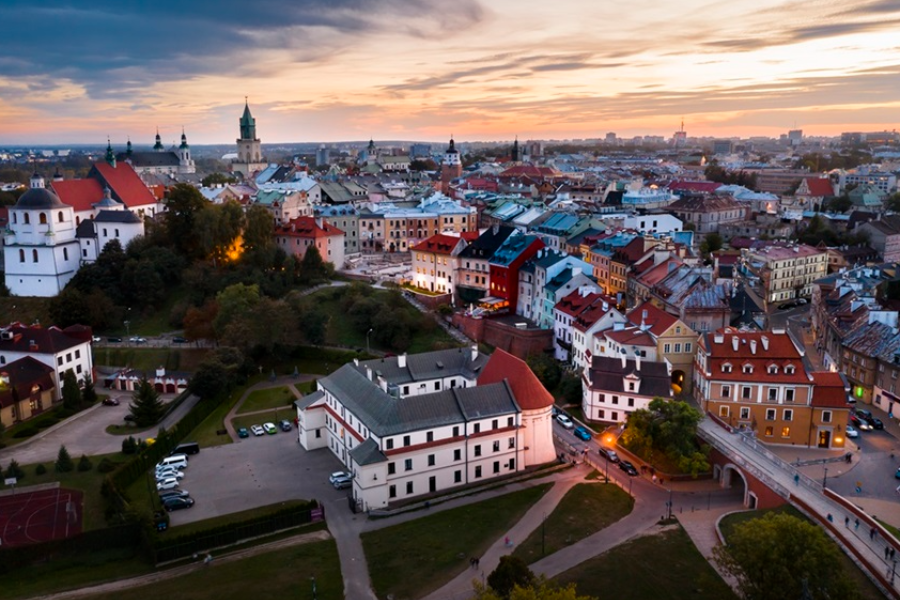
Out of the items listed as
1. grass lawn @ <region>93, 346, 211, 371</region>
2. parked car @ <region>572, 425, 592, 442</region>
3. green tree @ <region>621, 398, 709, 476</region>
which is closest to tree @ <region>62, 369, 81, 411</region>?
grass lawn @ <region>93, 346, 211, 371</region>

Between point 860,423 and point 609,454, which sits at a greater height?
point 860,423

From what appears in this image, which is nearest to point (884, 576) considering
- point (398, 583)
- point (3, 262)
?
point (398, 583)

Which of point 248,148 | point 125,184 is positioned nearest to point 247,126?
point 248,148

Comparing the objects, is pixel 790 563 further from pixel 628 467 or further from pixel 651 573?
pixel 628 467

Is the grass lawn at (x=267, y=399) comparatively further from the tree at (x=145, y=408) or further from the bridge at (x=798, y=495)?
the bridge at (x=798, y=495)

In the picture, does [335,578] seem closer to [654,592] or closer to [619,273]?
[654,592]

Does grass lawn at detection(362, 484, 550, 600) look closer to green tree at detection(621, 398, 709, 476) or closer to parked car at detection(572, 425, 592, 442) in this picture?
green tree at detection(621, 398, 709, 476)
